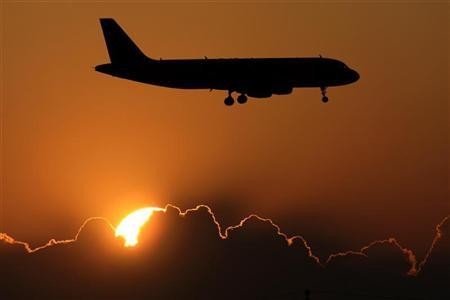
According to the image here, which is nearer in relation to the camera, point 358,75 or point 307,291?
point 307,291

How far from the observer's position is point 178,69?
136 metres

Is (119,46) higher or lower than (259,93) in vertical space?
higher

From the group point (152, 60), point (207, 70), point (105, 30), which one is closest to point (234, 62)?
point (207, 70)

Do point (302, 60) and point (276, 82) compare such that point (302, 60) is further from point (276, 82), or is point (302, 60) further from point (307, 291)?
point (307, 291)

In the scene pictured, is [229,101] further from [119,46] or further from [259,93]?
[119,46]

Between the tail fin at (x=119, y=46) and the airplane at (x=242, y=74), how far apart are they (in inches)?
124

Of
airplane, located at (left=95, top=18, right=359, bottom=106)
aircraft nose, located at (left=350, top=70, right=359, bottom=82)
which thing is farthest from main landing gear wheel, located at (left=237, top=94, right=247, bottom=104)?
aircraft nose, located at (left=350, top=70, right=359, bottom=82)

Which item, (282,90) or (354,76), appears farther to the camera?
(354,76)

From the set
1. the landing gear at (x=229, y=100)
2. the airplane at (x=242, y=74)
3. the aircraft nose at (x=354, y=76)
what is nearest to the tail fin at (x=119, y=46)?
the airplane at (x=242, y=74)

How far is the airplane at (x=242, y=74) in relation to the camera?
12875 centimetres

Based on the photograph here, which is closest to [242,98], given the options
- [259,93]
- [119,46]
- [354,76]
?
[259,93]

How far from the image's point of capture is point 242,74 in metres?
131

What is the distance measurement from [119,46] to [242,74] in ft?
86.3

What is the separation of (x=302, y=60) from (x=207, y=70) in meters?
14.4
